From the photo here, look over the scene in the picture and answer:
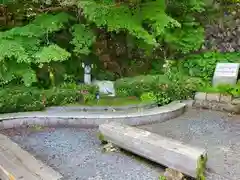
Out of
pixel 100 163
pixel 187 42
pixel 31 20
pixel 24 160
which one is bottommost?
pixel 100 163

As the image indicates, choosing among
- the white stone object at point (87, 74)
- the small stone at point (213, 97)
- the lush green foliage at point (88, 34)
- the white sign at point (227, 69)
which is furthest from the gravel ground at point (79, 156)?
the white sign at point (227, 69)

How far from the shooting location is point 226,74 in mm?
7648

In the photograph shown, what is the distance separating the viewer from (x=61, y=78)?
7.74 m

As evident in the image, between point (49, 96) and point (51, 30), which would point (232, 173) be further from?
point (51, 30)

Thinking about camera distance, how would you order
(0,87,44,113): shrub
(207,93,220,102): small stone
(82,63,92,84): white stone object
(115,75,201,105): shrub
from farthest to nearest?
(82,63,92,84): white stone object
(115,75,201,105): shrub
(207,93,220,102): small stone
(0,87,44,113): shrub

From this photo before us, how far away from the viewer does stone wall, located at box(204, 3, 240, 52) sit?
8961mm

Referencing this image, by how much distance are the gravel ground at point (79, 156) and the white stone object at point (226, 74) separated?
3.56m

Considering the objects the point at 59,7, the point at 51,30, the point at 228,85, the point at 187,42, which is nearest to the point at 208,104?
the point at 228,85

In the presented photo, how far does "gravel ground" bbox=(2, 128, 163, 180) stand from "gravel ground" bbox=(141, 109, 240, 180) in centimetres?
91

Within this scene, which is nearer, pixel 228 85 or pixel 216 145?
pixel 216 145

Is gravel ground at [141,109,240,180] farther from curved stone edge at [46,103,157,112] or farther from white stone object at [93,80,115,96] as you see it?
white stone object at [93,80,115,96]

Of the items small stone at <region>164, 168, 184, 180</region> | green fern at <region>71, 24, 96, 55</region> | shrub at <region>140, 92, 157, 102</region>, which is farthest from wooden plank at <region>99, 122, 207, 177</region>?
green fern at <region>71, 24, 96, 55</region>

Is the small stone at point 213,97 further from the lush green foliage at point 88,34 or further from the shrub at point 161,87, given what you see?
the lush green foliage at point 88,34

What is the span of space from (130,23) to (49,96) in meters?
2.44
